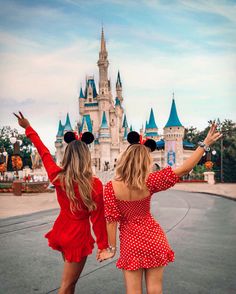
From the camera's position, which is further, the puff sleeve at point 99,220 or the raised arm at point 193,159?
the puff sleeve at point 99,220

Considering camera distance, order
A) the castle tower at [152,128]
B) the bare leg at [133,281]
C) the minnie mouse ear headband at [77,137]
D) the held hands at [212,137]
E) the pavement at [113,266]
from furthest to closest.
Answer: the castle tower at [152,128], the pavement at [113,266], the minnie mouse ear headband at [77,137], the held hands at [212,137], the bare leg at [133,281]

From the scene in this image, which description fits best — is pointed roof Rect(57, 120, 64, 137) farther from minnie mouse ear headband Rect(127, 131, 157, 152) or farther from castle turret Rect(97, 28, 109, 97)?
minnie mouse ear headband Rect(127, 131, 157, 152)

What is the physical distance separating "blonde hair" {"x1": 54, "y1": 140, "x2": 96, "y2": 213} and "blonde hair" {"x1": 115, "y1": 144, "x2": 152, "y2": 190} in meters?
0.29

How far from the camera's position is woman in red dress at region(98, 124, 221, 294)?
226 centimetres

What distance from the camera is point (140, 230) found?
2.32 m

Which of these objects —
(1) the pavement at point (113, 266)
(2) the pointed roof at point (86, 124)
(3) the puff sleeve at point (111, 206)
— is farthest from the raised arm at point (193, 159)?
(2) the pointed roof at point (86, 124)

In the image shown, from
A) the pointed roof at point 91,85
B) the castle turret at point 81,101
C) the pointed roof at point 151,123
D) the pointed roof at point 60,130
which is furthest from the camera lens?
the pointed roof at point 91,85

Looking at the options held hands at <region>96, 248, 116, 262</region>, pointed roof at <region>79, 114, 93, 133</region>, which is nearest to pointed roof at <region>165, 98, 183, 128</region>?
pointed roof at <region>79, 114, 93, 133</region>

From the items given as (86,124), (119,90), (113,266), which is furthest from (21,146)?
(113,266)

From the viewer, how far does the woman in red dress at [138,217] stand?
2264mm

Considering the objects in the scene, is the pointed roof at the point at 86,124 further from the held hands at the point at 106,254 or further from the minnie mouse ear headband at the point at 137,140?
the held hands at the point at 106,254

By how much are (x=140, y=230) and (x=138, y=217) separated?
0.09m

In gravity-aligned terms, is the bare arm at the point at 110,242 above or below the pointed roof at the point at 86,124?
below

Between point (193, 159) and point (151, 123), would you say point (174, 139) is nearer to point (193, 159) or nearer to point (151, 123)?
point (151, 123)
